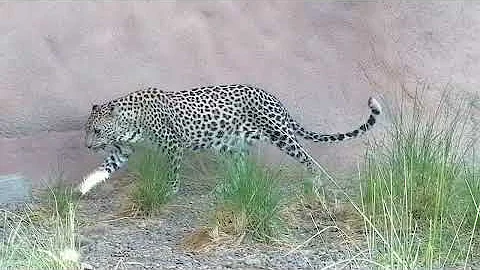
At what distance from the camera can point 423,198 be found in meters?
5.03

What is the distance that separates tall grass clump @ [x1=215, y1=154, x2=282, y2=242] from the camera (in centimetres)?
488

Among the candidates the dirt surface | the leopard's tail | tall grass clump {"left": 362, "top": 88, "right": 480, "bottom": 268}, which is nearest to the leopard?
the leopard's tail

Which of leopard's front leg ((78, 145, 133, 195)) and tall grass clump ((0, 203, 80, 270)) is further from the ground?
leopard's front leg ((78, 145, 133, 195))

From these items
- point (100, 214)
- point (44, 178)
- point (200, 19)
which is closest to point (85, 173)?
point (44, 178)

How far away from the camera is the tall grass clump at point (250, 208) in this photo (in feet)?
16.0

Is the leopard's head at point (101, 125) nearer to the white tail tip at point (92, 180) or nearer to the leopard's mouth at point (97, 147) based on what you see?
the leopard's mouth at point (97, 147)

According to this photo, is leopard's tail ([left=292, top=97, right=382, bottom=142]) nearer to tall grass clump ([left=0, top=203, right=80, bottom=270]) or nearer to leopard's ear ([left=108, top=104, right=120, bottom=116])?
leopard's ear ([left=108, top=104, right=120, bottom=116])

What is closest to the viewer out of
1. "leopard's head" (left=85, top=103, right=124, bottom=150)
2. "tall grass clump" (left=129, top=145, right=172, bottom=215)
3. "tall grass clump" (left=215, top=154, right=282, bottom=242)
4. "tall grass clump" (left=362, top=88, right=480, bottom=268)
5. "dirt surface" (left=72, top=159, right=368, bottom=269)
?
"tall grass clump" (left=362, top=88, right=480, bottom=268)

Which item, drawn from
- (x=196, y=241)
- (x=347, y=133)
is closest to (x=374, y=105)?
(x=347, y=133)

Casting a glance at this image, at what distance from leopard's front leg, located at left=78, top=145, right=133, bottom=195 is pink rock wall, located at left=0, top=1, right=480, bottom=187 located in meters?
0.24

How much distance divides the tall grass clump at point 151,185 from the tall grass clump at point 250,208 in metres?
0.75

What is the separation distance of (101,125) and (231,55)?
46.1 inches

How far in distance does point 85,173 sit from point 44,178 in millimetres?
297

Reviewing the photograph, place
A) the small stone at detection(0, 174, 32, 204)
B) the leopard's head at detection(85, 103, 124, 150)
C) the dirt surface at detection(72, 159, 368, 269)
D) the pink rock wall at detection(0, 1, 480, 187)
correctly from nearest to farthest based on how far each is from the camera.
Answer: the dirt surface at detection(72, 159, 368, 269)
the small stone at detection(0, 174, 32, 204)
the leopard's head at detection(85, 103, 124, 150)
the pink rock wall at detection(0, 1, 480, 187)
